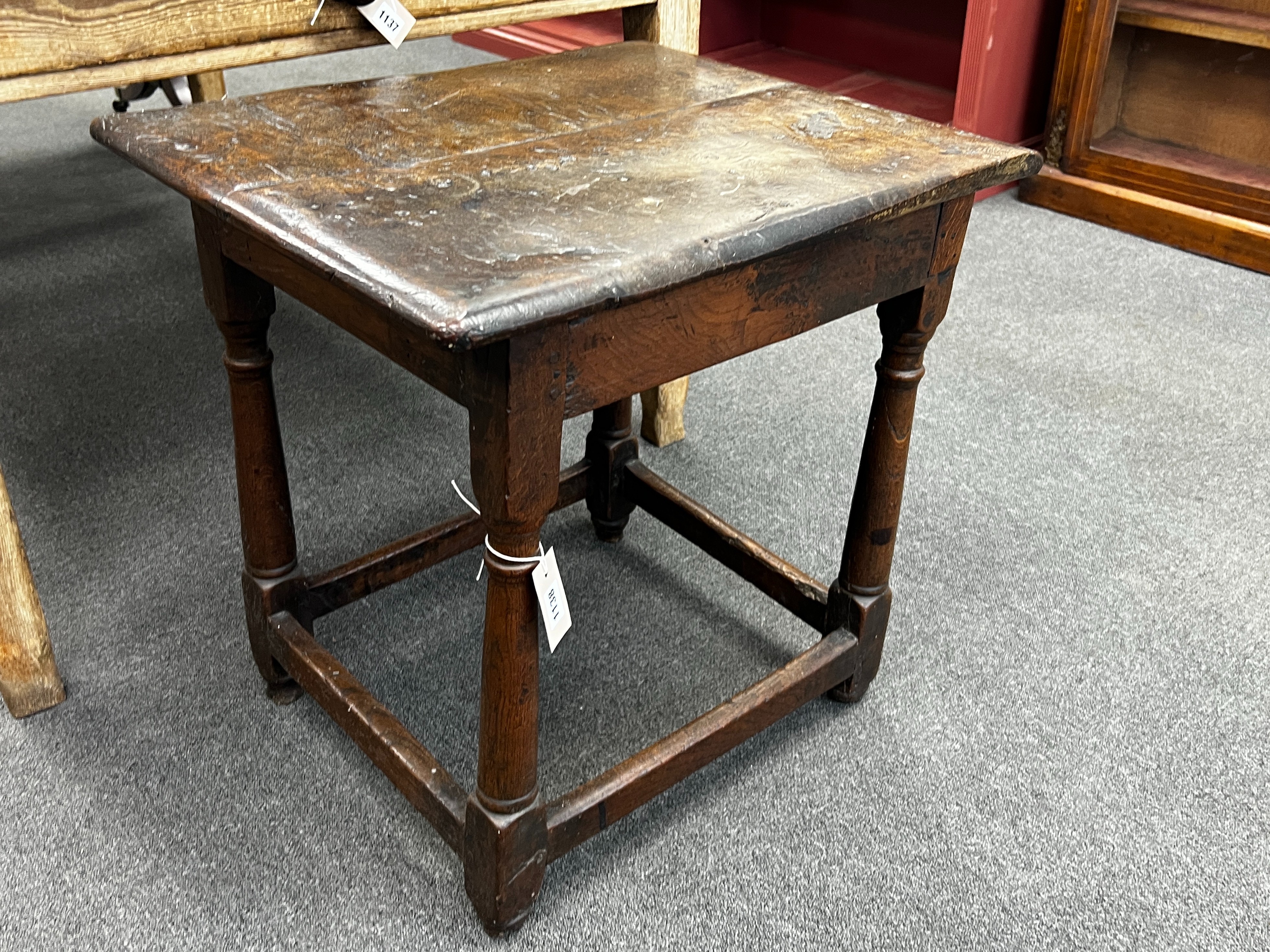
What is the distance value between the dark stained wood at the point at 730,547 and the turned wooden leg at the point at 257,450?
43 centimetres

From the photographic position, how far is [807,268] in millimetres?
901

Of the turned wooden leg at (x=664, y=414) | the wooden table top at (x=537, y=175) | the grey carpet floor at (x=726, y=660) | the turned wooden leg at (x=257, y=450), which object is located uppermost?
the wooden table top at (x=537, y=175)

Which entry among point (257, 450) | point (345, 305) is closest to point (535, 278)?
point (345, 305)

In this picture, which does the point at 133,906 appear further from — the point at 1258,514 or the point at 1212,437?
the point at 1212,437

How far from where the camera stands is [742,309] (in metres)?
0.88

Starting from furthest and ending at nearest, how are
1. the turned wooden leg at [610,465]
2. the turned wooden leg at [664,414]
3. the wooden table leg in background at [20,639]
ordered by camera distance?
the turned wooden leg at [664,414] < the turned wooden leg at [610,465] < the wooden table leg in background at [20,639]

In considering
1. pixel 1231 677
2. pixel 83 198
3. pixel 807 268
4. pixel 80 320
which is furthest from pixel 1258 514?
pixel 83 198

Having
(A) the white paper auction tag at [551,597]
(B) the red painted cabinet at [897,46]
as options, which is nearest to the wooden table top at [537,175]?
(A) the white paper auction tag at [551,597]

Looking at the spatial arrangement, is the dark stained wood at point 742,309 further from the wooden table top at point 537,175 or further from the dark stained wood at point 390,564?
the dark stained wood at point 390,564

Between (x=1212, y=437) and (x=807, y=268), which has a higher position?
(x=807, y=268)

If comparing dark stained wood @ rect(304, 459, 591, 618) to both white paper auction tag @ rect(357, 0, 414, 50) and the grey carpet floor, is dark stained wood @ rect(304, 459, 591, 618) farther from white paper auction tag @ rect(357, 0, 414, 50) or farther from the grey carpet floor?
white paper auction tag @ rect(357, 0, 414, 50)

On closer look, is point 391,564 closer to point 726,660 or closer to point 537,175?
point 726,660

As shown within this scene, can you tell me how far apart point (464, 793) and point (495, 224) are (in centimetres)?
49

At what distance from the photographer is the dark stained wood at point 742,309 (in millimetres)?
801
